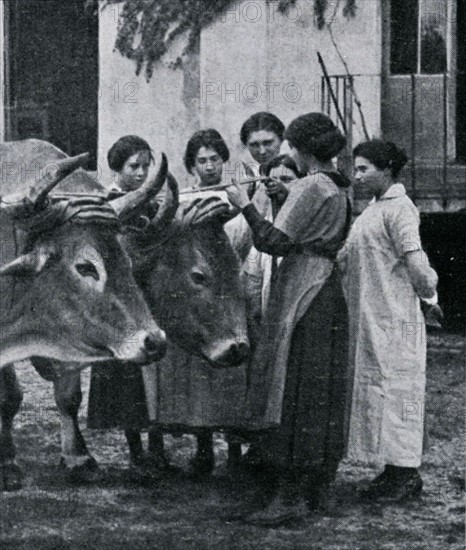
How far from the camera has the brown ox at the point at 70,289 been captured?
14.9ft

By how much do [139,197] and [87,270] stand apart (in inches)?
15.2

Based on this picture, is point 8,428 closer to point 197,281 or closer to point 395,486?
point 197,281

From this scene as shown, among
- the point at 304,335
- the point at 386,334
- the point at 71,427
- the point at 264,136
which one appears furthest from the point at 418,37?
the point at 304,335

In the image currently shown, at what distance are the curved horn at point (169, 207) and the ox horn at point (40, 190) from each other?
2.40 ft

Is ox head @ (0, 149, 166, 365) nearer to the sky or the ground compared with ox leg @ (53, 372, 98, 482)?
nearer to the sky

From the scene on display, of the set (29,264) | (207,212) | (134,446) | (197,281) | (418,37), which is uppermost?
(418,37)

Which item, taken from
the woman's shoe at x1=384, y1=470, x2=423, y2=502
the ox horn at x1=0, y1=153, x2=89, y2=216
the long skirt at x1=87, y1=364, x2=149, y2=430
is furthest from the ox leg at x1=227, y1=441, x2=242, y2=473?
the ox horn at x1=0, y1=153, x2=89, y2=216

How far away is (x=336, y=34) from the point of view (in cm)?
1045

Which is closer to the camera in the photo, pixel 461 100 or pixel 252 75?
pixel 252 75

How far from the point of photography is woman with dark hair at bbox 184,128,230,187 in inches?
237

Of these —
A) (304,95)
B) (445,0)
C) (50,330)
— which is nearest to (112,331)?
(50,330)

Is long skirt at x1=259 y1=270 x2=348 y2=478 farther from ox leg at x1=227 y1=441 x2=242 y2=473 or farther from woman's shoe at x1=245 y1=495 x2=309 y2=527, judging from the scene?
ox leg at x1=227 y1=441 x2=242 y2=473

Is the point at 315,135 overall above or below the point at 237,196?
above

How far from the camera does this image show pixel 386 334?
5812 mm
